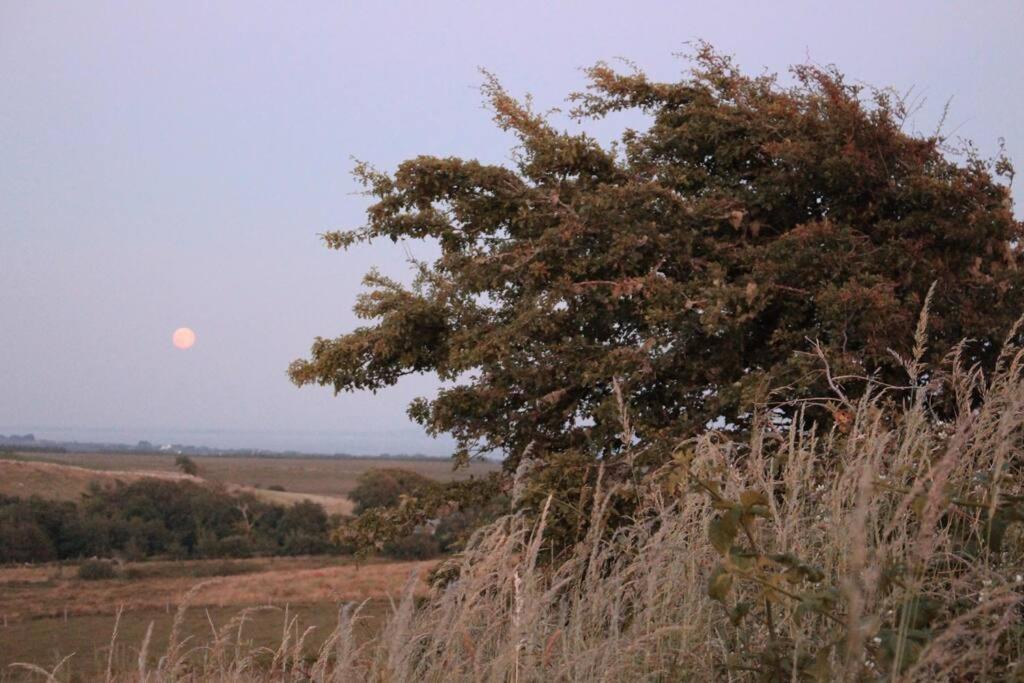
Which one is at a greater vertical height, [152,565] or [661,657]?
[661,657]

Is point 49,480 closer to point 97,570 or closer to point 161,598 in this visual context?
point 97,570

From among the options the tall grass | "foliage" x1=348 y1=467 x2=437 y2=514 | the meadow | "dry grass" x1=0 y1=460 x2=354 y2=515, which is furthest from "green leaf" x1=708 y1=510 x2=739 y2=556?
"dry grass" x1=0 y1=460 x2=354 y2=515

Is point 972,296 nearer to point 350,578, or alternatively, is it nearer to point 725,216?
point 725,216

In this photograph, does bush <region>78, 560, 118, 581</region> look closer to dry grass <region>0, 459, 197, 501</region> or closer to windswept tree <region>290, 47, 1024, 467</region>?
dry grass <region>0, 459, 197, 501</region>

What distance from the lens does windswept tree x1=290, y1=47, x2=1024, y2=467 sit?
8680 mm

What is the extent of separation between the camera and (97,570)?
4275 centimetres

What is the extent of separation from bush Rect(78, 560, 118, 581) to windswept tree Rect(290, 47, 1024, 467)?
37038 millimetres

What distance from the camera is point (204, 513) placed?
52062 mm

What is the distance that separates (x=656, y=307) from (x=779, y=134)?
2.48 metres

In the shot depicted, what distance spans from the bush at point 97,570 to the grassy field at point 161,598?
1.45 feet

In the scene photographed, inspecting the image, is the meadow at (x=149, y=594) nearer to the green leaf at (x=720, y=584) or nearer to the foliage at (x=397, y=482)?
the foliage at (x=397, y=482)

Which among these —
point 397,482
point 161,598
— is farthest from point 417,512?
point 161,598

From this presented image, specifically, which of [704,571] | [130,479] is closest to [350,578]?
[130,479]

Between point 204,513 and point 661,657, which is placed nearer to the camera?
point 661,657
